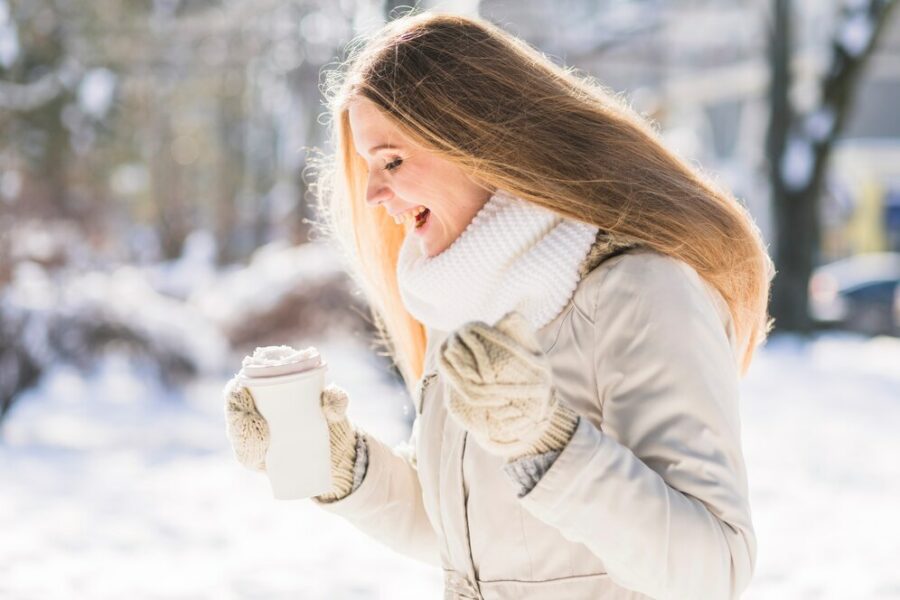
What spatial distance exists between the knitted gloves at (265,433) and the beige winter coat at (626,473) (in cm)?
25

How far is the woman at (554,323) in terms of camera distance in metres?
1.34

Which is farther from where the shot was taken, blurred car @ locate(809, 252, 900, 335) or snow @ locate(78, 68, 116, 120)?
snow @ locate(78, 68, 116, 120)

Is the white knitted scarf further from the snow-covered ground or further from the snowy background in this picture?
the snowy background

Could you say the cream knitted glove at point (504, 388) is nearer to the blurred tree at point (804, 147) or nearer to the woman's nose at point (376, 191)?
the woman's nose at point (376, 191)

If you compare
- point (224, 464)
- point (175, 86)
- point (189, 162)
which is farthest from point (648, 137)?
point (189, 162)

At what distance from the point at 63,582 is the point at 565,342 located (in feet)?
12.7

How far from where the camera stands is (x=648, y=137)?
1729mm

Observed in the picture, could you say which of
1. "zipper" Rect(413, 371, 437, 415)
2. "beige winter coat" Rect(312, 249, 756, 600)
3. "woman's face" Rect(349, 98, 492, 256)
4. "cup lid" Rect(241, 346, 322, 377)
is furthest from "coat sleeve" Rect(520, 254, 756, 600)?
"cup lid" Rect(241, 346, 322, 377)

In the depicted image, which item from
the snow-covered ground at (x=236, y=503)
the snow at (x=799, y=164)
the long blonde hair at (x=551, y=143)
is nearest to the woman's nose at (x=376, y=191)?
the long blonde hair at (x=551, y=143)

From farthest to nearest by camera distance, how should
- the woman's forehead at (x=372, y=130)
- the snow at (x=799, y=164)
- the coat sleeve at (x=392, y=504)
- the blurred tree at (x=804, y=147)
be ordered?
the snow at (x=799, y=164) < the blurred tree at (x=804, y=147) < the coat sleeve at (x=392, y=504) < the woman's forehead at (x=372, y=130)

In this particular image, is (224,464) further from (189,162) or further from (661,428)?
(189,162)

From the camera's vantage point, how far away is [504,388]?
1.28 meters

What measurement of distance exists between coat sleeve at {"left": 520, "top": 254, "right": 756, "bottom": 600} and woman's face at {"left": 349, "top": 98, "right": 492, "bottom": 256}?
1.08 feet

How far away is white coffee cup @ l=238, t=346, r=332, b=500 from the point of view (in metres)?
1.77
